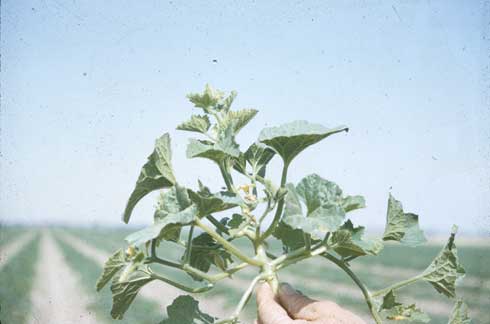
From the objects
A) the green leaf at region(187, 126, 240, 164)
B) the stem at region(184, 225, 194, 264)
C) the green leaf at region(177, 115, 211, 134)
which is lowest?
the stem at region(184, 225, 194, 264)

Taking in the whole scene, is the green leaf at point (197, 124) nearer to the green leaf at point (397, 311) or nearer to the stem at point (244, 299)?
the stem at point (244, 299)

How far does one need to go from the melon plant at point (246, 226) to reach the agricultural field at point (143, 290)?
4.2 inches

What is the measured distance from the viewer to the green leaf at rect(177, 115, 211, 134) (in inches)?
58.9

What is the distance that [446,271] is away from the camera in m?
1.56

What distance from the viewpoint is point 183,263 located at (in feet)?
4.28

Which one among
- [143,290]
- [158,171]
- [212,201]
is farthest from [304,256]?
[143,290]

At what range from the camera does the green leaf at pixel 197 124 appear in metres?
1.50

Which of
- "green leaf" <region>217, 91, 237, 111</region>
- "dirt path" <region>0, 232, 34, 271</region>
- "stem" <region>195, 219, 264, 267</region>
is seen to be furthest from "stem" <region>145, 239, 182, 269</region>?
"dirt path" <region>0, 232, 34, 271</region>

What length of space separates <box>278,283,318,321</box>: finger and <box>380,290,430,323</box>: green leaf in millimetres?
199

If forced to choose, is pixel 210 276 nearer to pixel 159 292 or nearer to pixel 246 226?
pixel 246 226

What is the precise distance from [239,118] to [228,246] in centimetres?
36

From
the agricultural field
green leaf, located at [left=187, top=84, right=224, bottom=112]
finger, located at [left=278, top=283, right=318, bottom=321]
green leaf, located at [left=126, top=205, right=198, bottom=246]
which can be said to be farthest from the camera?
the agricultural field

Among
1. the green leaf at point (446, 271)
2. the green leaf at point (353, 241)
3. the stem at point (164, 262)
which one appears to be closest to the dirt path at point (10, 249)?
the stem at point (164, 262)

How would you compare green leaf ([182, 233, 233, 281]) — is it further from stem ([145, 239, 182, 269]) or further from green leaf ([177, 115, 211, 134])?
green leaf ([177, 115, 211, 134])
